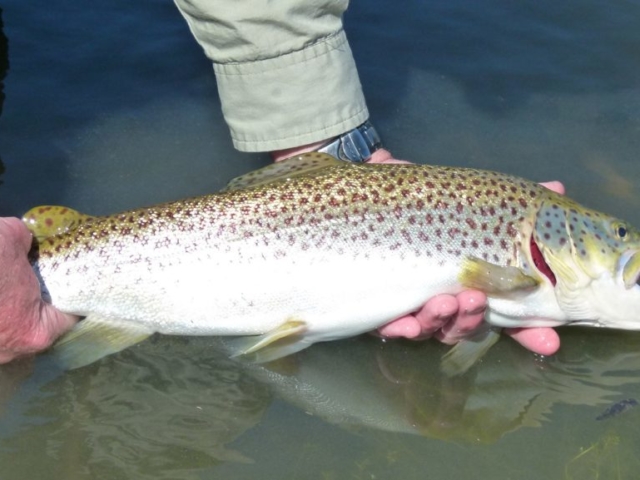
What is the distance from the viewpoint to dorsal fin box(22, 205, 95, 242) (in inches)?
151

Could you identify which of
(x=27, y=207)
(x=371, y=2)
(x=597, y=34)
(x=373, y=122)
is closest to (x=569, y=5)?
(x=597, y=34)

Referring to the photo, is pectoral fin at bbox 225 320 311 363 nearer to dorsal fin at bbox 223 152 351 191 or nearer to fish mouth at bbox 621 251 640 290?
dorsal fin at bbox 223 152 351 191

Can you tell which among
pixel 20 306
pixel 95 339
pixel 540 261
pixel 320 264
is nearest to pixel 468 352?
pixel 540 261

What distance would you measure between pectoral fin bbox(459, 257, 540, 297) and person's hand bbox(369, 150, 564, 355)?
5 cm

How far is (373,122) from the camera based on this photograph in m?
5.58

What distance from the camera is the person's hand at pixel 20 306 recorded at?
3514mm

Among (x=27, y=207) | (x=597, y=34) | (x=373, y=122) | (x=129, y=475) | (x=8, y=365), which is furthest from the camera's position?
(x=597, y=34)

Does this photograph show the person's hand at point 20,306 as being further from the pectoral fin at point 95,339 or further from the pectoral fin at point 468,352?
the pectoral fin at point 468,352

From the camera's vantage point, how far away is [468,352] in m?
3.88

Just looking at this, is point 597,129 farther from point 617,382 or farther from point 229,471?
point 229,471

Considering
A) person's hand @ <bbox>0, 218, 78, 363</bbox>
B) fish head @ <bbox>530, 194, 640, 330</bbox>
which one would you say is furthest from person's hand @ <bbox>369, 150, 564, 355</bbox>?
person's hand @ <bbox>0, 218, 78, 363</bbox>

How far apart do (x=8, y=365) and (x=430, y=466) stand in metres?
1.92

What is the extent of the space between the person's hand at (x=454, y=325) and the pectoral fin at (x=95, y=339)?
44.7 inches

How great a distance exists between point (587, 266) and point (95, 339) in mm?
2261
